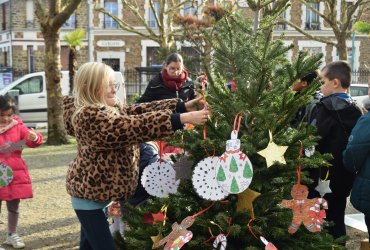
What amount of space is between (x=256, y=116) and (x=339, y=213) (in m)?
2.07

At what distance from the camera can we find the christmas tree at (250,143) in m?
3.21

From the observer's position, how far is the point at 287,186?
132 inches

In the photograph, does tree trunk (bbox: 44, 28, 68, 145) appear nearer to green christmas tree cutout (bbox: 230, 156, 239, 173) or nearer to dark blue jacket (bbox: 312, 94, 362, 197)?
dark blue jacket (bbox: 312, 94, 362, 197)

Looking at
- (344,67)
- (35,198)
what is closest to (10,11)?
(35,198)

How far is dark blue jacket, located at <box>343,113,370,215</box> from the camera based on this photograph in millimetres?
3729

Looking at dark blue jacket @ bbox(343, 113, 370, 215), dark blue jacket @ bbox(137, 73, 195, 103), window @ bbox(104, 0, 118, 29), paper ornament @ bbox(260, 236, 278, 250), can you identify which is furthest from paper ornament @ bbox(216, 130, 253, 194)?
window @ bbox(104, 0, 118, 29)

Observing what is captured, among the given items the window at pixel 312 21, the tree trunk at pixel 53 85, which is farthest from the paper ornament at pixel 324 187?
the window at pixel 312 21

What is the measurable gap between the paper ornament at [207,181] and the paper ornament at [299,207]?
409 mm

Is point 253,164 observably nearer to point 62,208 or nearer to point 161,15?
point 62,208

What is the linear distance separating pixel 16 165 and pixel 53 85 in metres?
8.52

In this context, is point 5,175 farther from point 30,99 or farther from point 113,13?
point 113,13

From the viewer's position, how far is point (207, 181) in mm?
3090

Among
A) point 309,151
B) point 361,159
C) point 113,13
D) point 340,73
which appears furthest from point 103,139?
point 113,13

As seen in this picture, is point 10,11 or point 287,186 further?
point 10,11
